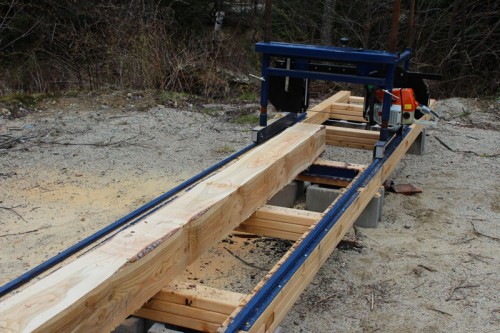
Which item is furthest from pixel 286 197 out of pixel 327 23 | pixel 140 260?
pixel 327 23

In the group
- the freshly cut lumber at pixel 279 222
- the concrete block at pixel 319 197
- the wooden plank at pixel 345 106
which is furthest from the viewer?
the wooden plank at pixel 345 106

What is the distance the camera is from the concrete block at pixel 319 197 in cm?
503

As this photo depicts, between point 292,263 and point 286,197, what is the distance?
2.12 meters

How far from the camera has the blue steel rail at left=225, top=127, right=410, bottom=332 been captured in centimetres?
262

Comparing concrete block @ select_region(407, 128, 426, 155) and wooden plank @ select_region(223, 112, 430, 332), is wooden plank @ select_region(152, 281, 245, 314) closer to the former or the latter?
wooden plank @ select_region(223, 112, 430, 332)

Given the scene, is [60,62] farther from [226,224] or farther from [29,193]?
[226,224]

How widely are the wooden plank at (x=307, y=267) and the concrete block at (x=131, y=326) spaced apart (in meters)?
0.56

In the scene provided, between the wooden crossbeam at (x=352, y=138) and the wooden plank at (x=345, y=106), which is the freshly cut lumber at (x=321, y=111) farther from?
the wooden crossbeam at (x=352, y=138)

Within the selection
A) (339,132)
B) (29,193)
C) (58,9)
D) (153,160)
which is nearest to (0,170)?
(29,193)

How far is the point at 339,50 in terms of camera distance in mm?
4859

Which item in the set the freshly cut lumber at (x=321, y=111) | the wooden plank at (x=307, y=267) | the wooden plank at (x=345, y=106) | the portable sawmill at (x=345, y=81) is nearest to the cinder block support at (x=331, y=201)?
the wooden plank at (x=307, y=267)

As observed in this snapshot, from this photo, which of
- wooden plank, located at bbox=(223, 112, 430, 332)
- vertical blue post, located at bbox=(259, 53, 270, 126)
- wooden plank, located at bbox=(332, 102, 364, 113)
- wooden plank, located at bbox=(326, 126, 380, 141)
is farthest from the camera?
wooden plank, located at bbox=(332, 102, 364, 113)

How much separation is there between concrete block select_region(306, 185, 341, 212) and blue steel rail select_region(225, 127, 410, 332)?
0.44 m

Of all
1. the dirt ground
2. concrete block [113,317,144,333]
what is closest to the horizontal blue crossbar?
the dirt ground
